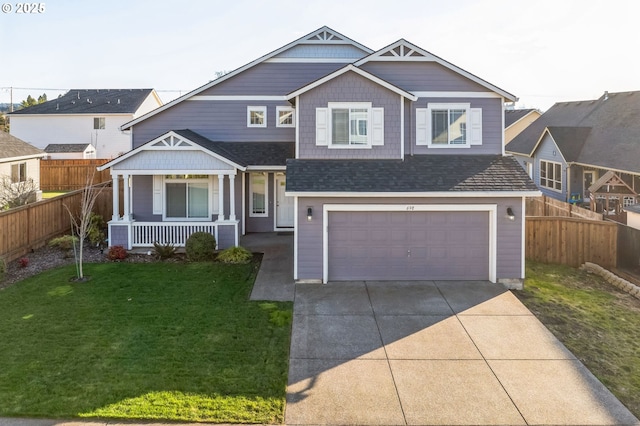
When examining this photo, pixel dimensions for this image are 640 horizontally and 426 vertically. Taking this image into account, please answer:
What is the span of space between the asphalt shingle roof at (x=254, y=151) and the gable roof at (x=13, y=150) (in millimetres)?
10942

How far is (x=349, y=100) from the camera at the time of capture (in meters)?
13.3

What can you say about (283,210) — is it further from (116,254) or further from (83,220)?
(83,220)

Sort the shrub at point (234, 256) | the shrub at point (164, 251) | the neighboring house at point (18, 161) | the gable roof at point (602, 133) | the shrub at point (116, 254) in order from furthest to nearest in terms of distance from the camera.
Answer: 1. the gable roof at point (602, 133)
2. the neighboring house at point (18, 161)
3. the shrub at point (164, 251)
4. the shrub at point (116, 254)
5. the shrub at point (234, 256)

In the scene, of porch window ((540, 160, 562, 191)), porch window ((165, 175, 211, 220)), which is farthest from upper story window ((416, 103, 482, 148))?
porch window ((540, 160, 562, 191))

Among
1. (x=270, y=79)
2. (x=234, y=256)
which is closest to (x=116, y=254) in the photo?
(x=234, y=256)

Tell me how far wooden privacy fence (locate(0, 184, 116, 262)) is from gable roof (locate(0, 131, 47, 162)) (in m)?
6.53

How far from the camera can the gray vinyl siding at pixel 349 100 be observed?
13227 mm

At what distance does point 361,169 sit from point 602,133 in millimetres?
20742

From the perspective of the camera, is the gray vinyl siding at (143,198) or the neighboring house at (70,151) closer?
the gray vinyl siding at (143,198)

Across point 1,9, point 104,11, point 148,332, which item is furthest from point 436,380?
point 1,9

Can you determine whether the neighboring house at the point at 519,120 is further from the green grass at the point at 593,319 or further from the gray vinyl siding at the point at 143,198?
the gray vinyl siding at the point at 143,198

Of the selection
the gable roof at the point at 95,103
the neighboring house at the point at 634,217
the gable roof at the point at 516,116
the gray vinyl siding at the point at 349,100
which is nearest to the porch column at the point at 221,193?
the gray vinyl siding at the point at 349,100

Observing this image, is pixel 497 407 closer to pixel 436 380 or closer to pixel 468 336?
pixel 436 380

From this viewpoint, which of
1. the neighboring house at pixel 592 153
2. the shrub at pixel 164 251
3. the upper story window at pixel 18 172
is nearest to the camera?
the shrub at pixel 164 251
